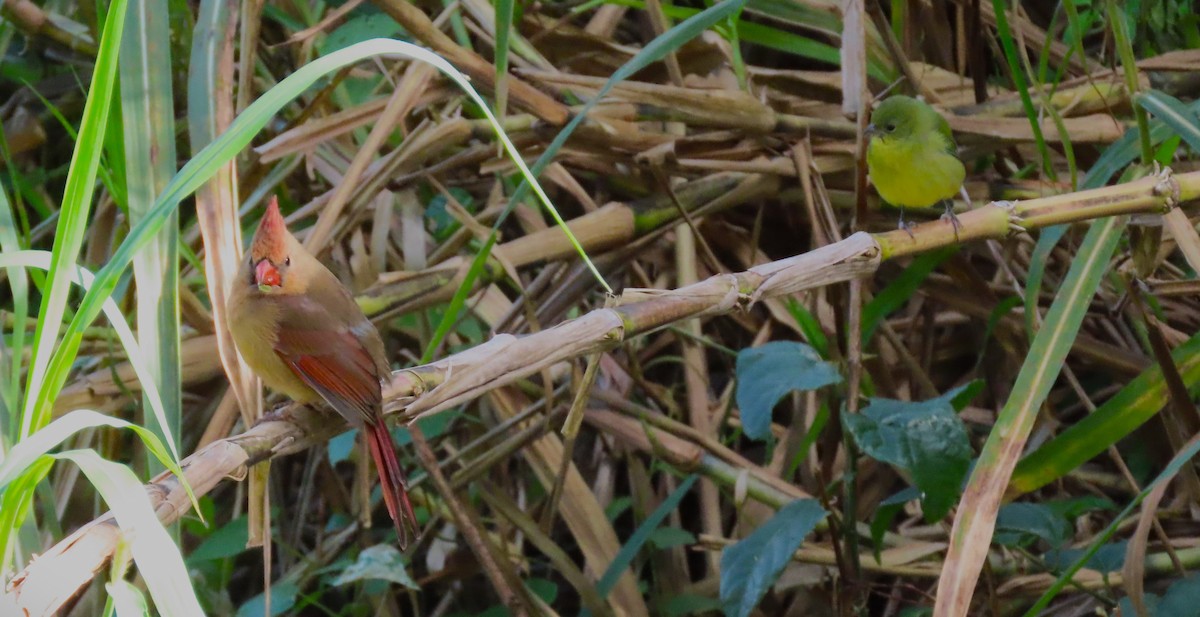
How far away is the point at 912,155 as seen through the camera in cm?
264

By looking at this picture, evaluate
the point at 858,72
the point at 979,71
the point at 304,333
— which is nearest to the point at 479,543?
the point at 304,333

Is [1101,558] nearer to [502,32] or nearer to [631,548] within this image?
[631,548]

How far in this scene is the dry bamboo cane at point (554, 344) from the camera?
1.04m

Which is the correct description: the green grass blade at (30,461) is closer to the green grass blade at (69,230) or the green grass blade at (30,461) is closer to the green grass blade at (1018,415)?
the green grass blade at (69,230)

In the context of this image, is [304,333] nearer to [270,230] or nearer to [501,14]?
[270,230]

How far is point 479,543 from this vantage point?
2.52m

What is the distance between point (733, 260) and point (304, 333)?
1498 millimetres

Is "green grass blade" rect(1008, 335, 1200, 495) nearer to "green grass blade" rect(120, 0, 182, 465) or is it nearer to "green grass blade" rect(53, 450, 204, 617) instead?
"green grass blade" rect(120, 0, 182, 465)

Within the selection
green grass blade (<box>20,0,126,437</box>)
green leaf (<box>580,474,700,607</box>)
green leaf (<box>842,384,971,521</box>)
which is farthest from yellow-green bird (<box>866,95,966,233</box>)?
green grass blade (<box>20,0,126,437</box>)

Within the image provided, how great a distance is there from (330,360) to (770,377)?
2.71 feet

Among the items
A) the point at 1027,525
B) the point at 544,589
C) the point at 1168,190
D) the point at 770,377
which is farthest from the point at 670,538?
the point at 1168,190

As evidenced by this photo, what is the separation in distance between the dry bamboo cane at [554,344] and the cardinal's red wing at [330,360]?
0.15 ft

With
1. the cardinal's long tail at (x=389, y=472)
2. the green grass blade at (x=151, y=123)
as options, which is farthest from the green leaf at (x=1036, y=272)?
the green grass blade at (x=151, y=123)

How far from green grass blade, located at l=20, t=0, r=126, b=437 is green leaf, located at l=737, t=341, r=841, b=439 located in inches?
52.4
